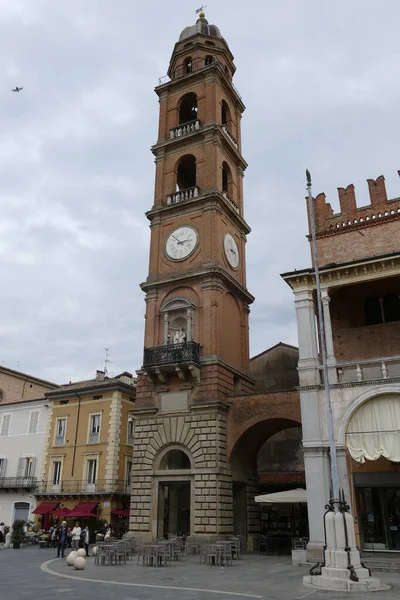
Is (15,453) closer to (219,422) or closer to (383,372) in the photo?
(219,422)

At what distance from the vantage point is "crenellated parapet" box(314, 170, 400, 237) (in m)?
23.3

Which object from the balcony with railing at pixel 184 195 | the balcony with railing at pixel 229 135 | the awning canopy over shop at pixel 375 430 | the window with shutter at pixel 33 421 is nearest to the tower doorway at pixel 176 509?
the awning canopy over shop at pixel 375 430

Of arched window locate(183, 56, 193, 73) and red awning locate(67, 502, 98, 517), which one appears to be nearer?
red awning locate(67, 502, 98, 517)

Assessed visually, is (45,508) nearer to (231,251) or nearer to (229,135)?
(231,251)

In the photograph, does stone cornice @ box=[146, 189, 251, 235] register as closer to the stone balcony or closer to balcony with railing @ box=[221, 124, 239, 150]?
balcony with railing @ box=[221, 124, 239, 150]

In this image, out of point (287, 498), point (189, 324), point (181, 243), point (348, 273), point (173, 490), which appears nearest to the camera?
point (348, 273)

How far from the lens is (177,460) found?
27.8 m

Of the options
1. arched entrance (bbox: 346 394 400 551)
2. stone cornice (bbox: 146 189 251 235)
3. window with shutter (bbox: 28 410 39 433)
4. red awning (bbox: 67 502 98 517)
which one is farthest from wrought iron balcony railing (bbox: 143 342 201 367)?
window with shutter (bbox: 28 410 39 433)

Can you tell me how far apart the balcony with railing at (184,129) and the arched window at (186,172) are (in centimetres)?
170

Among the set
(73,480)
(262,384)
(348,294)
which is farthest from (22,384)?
(348,294)

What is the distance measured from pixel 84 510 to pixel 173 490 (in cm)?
814

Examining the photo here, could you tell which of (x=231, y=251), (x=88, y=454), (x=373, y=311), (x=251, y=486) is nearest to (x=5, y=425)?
(x=88, y=454)

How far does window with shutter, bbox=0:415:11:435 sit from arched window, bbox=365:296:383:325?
31.1m

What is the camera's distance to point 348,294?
23.7 meters
